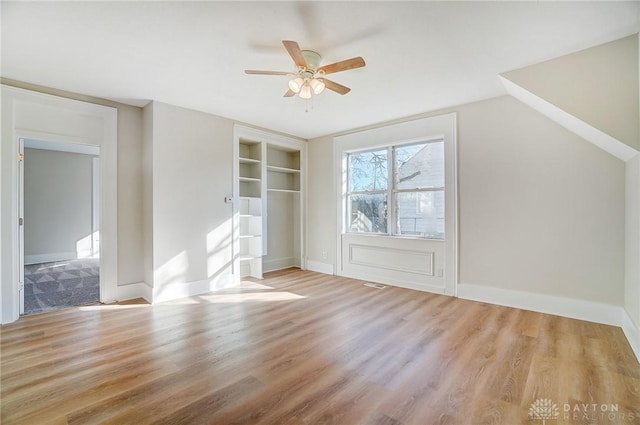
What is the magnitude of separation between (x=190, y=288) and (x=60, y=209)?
204 inches

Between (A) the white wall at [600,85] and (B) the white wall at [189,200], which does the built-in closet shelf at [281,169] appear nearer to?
(B) the white wall at [189,200]

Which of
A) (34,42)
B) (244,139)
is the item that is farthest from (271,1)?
(244,139)

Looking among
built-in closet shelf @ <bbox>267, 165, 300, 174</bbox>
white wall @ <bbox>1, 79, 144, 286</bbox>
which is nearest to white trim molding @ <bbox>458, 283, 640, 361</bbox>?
built-in closet shelf @ <bbox>267, 165, 300, 174</bbox>

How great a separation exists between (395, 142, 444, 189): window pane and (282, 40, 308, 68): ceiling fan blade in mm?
2544

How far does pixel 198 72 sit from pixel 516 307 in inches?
176

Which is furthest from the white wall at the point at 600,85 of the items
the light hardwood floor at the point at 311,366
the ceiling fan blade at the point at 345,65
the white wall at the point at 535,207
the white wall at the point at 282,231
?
the white wall at the point at 282,231

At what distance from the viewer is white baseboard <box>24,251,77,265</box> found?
6.16 metres

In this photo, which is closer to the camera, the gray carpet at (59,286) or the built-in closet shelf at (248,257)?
the gray carpet at (59,286)

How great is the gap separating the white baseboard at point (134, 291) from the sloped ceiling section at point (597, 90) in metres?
4.92

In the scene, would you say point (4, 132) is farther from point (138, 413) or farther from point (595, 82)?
point (595, 82)

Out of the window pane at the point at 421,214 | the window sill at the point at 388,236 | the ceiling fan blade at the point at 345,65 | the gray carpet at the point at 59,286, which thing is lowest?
the gray carpet at the point at 59,286

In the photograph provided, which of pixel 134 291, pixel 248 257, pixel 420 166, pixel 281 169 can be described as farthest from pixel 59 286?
pixel 420 166

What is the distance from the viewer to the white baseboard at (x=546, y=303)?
2893mm

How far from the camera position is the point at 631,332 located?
2473 millimetres
